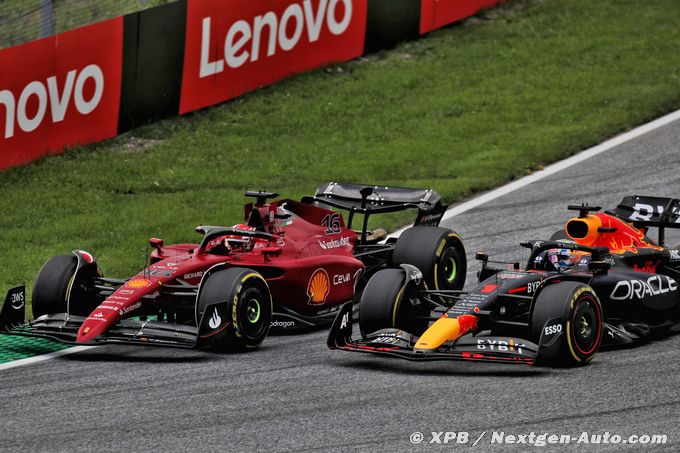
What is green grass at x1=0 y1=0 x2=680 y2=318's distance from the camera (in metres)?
16.5

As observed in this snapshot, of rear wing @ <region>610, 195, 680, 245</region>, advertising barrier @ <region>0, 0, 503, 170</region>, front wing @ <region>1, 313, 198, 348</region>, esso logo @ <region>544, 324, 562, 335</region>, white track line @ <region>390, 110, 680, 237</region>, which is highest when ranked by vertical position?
advertising barrier @ <region>0, 0, 503, 170</region>

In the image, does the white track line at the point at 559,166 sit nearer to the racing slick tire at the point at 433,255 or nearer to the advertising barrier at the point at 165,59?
the racing slick tire at the point at 433,255

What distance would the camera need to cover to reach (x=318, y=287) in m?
11.9

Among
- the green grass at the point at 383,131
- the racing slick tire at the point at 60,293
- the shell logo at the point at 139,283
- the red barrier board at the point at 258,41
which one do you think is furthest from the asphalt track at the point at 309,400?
the red barrier board at the point at 258,41

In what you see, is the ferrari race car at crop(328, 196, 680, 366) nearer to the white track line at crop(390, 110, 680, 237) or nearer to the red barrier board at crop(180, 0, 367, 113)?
the white track line at crop(390, 110, 680, 237)

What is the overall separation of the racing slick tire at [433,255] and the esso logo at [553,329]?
8.92ft

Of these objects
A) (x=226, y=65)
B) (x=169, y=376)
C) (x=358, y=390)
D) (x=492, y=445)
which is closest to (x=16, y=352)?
(x=169, y=376)

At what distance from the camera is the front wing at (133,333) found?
10352 mm

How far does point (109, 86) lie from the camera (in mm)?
18672

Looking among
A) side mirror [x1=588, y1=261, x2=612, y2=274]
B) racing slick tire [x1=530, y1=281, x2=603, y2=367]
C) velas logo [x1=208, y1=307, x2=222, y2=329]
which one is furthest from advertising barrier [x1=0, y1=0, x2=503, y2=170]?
racing slick tire [x1=530, y1=281, x2=603, y2=367]

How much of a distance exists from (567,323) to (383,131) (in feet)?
36.2

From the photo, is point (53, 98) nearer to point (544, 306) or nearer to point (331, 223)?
point (331, 223)

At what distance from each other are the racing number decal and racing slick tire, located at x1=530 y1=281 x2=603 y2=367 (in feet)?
10.7

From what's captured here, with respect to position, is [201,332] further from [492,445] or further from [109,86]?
[109,86]
